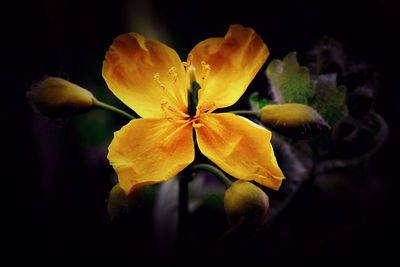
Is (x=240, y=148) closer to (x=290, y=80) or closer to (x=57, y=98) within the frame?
(x=290, y=80)

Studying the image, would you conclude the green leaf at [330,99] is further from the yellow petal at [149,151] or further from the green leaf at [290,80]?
the yellow petal at [149,151]

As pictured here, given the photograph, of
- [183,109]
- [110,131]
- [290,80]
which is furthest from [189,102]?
[110,131]

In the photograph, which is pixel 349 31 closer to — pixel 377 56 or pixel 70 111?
pixel 377 56

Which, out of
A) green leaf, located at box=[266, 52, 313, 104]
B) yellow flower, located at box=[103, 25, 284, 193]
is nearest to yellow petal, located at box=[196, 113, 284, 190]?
yellow flower, located at box=[103, 25, 284, 193]

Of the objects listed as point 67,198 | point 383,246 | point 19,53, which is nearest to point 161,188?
point 67,198

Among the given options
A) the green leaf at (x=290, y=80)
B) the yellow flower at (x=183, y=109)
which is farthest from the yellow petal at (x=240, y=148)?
the green leaf at (x=290, y=80)

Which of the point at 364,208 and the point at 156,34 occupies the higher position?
the point at 156,34
